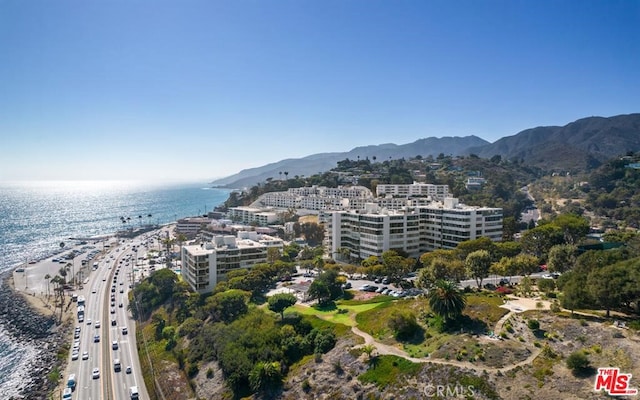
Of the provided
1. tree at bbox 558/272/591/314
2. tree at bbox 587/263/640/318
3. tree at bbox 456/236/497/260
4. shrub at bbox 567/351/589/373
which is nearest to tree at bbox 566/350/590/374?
shrub at bbox 567/351/589/373

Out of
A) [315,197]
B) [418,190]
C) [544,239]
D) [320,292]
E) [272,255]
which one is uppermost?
[418,190]

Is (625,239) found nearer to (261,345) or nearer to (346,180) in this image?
(261,345)

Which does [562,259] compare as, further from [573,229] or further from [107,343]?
[107,343]

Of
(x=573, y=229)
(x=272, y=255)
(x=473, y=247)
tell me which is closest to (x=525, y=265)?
(x=473, y=247)

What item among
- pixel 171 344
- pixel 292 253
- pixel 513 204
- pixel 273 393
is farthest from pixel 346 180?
pixel 273 393

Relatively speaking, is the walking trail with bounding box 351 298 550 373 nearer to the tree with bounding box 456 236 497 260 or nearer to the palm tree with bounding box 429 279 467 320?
the palm tree with bounding box 429 279 467 320

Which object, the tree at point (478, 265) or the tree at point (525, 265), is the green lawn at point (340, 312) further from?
Result: the tree at point (525, 265)

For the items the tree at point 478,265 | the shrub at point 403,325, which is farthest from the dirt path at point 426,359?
the tree at point 478,265
